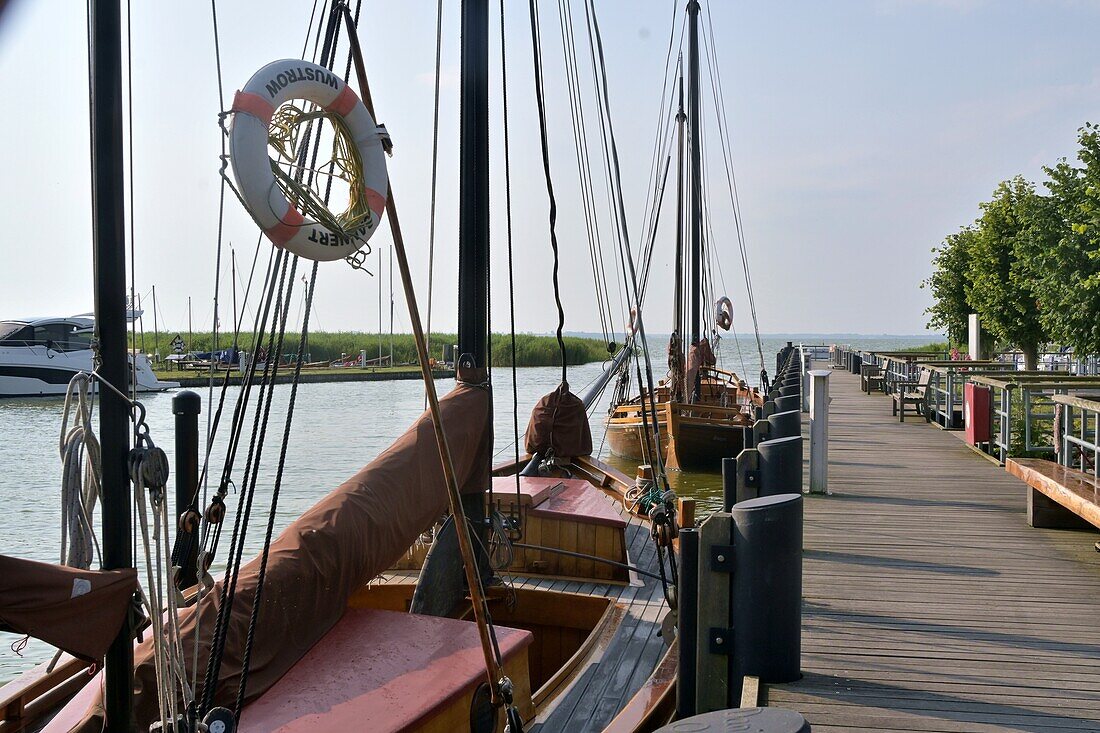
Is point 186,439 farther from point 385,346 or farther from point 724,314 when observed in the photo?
point 385,346

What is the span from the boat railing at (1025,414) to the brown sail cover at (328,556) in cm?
585

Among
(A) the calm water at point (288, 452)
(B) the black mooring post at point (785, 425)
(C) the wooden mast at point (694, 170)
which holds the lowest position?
(A) the calm water at point (288, 452)

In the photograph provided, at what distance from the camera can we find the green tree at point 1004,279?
82.9ft

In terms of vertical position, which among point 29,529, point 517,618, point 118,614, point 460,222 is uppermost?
point 460,222

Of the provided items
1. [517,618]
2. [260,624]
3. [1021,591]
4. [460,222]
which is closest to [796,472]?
[1021,591]

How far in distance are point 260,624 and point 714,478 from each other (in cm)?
1647

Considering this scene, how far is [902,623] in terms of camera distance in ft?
16.5

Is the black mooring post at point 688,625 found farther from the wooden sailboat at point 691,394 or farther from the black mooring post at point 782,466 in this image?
the wooden sailboat at point 691,394

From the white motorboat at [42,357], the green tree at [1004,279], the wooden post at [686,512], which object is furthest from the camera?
the white motorboat at [42,357]

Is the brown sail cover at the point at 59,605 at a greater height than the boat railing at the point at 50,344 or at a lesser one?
lesser

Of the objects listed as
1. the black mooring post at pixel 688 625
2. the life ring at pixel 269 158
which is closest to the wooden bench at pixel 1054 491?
the black mooring post at pixel 688 625

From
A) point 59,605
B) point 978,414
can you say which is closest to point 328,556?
point 59,605

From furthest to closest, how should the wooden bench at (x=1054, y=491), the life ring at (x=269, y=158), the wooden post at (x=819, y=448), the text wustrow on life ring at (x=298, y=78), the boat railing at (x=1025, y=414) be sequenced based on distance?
the boat railing at (x=1025, y=414), the wooden post at (x=819, y=448), the wooden bench at (x=1054, y=491), the text wustrow on life ring at (x=298, y=78), the life ring at (x=269, y=158)

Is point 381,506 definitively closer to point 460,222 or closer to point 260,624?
point 260,624
